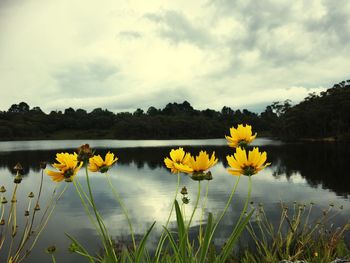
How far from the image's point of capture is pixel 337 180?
23.8 m

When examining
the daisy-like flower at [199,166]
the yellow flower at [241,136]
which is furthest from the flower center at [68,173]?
the yellow flower at [241,136]

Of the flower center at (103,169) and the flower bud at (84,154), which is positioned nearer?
the flower bud at (84,154)

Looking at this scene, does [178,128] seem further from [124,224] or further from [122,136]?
[124,224]

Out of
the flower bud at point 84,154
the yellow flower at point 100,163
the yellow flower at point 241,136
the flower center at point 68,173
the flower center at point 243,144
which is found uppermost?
the yellow flower at point 241,136

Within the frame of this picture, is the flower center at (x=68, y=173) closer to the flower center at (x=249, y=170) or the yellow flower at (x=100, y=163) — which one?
the yellow flower at (x=100, y=163)

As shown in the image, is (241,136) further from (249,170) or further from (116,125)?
(116,125)

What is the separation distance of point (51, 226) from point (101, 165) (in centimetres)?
1287

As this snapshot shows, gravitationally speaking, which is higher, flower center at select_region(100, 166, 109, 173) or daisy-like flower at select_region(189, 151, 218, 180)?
daisy-like flower at select_region(189, 151, 218, 180)

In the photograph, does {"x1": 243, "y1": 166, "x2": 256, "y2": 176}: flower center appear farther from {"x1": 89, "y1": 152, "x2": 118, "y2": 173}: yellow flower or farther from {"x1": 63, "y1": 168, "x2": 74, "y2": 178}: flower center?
{"x1": 63, "y1": 168, "x2": 74, "y2": 178}: flower center

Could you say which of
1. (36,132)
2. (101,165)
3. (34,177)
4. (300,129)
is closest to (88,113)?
(36,132)

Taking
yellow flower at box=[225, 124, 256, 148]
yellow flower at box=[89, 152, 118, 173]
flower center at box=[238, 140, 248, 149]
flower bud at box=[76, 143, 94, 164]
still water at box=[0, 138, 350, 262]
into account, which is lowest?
still water at box=[0, 138, 350, 262]

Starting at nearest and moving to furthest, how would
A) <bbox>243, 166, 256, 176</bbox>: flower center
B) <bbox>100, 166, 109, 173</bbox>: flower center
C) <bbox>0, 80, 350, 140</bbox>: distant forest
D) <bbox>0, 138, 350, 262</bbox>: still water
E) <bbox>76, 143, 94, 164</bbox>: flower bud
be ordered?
<bbox>76, 143, 94, 164</bbox>: flower bud → <bbox>243, 166, 256, 176</bbox>: flower center → <bbox>100, 166, 109, 173</bbox>: flower center → <bbox>0, 138, 350, 262</bbox>: still water → <bbox>0, 80, 350, 140</bbox>: distant forest

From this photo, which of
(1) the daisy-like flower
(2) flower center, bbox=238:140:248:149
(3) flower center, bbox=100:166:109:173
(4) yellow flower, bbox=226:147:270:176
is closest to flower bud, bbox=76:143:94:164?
(3) flower center, bbox=100:166:109:173

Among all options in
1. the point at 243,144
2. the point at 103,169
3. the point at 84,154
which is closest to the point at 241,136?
the point at 243,144
